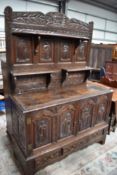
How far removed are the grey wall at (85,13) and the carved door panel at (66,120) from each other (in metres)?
2.95

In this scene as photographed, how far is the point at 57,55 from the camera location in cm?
196

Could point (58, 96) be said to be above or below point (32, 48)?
below

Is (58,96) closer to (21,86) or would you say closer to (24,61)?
(21,86)

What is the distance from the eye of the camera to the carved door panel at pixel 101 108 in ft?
6.82

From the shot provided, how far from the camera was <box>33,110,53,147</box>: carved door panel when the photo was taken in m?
1.55

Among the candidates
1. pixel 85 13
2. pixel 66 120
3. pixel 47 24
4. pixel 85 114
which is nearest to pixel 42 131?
pixel 66 120

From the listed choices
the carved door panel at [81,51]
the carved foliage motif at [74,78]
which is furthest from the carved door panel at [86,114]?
the carved door panel at [81,51]

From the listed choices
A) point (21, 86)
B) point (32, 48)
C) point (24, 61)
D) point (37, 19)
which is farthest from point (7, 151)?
point (37, 19)

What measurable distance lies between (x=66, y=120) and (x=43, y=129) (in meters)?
0.34

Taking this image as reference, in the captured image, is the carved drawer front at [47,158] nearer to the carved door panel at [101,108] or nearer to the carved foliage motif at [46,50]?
→ the carved door panel at [101,108]

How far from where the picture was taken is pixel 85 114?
6.46 ft

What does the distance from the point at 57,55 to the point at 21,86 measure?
0.67 metres

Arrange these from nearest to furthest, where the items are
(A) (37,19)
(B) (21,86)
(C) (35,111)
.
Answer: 1. (C) (35,111)
2. (A) (37,19)
3. (B) (21,86)

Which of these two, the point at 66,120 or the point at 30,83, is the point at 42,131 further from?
the point at 30,83
